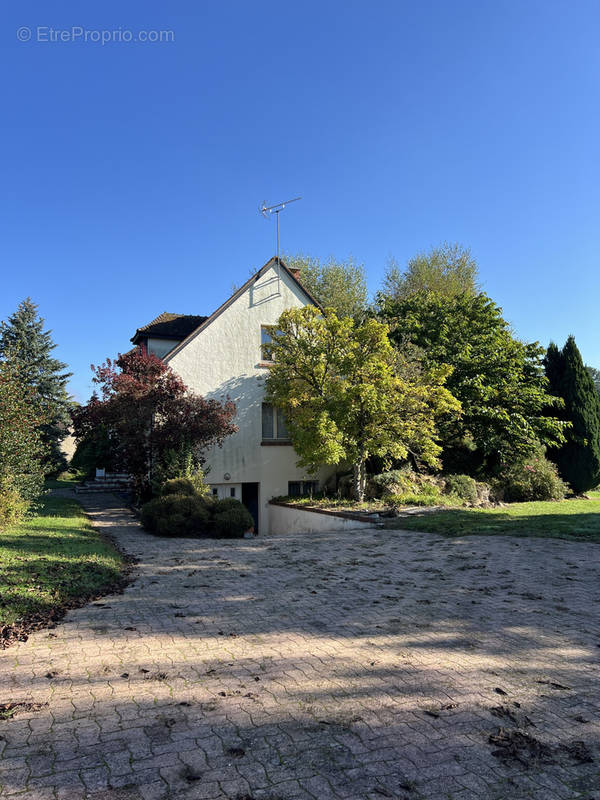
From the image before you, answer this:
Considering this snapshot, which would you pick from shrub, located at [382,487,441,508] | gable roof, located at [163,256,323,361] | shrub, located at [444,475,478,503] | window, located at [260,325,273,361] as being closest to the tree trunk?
shrub, located at [382,487,441,508]

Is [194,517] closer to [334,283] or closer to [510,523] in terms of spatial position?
[510,523]

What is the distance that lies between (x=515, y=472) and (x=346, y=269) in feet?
69.8

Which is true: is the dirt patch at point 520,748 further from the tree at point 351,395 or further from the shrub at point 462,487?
the shrub at point 462,487

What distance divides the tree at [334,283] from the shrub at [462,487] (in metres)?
17.8

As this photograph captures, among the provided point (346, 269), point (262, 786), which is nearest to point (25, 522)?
point (262, 786)

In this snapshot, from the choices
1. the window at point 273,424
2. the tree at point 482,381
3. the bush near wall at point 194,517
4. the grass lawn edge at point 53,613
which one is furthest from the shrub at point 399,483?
the grass lawn edge at point 53,613

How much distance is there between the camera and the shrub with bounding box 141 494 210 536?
43.0 ft

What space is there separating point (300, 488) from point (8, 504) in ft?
38.8

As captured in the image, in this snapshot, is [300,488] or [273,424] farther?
[300,488]

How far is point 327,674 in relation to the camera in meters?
4.29

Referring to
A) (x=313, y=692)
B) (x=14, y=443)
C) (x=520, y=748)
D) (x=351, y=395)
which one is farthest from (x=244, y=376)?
(x=520, y=748)

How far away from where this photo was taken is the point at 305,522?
17188mm

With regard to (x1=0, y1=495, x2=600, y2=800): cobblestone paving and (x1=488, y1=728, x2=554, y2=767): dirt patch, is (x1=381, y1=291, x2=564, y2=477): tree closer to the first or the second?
(x1=0, y1=495, x2=600, y2=800): cobblestone paving

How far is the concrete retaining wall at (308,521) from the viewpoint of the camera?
14617mm
